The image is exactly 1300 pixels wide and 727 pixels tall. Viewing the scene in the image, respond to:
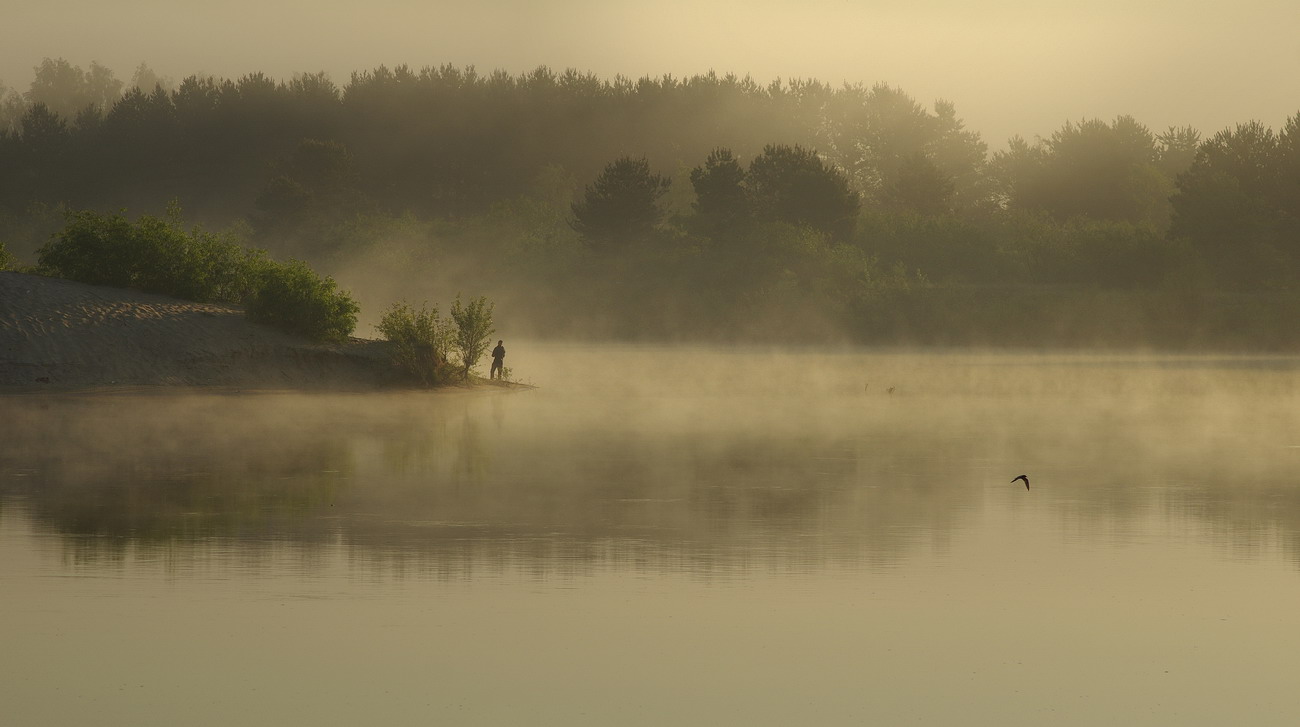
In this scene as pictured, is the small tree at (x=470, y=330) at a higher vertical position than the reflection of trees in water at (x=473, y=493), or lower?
higher

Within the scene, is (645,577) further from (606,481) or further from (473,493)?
(606,481)

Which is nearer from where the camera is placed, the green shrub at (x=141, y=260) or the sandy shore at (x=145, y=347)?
the sandy shore at (x=145, y=347)

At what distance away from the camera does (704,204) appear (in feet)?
348

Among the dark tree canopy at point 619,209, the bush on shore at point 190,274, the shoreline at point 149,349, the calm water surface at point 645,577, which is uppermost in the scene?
the dark tree canopy at point 619,209

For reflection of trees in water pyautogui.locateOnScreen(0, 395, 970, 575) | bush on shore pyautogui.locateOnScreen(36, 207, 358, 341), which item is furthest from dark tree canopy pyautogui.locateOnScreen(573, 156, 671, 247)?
reflection of trees in water pyautogui.locateOnScreen(0, 395, 970, 575)

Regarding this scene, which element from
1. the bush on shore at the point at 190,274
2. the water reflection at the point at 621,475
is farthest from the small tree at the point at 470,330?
the water reflection at the point at 621,475

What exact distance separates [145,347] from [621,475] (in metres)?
22.1

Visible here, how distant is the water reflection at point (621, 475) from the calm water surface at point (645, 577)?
0.10 meters

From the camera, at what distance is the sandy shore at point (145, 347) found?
37.3 m

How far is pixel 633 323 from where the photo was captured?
97938 millimetres

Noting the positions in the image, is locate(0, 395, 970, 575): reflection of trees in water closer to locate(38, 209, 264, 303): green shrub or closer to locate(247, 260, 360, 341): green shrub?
locate(247, 260, 360, 341): green shrub

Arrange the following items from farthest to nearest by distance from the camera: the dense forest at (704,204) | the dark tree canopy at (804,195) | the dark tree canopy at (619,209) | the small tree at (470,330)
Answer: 1. the dark tree canopy at (619,209)
2. the dark tree canopy at (804,195)
3. the dense forest at (704,204)
4. the small tree at (470,330)

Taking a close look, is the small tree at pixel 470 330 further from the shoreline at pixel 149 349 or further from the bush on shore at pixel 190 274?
the bush on shore at pixel 190 274

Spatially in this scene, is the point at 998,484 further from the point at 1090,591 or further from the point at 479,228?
the point at 479,228
